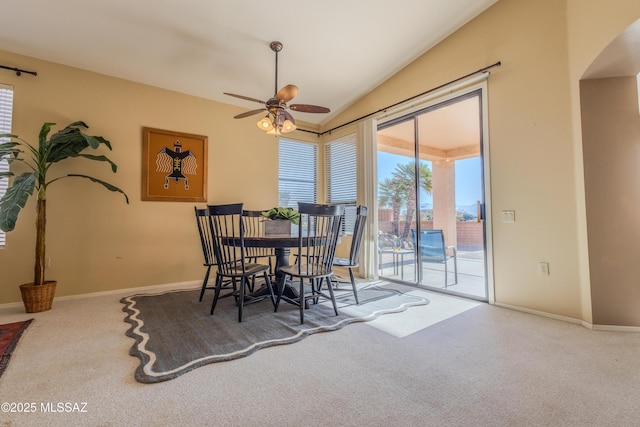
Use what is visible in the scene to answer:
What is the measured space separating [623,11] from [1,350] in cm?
486

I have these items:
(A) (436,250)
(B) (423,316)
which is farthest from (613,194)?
(B) (423,316)

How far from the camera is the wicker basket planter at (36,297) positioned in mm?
2717

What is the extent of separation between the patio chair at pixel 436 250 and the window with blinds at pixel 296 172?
229 cm

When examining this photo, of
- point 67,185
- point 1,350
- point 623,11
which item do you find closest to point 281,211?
point 1,350

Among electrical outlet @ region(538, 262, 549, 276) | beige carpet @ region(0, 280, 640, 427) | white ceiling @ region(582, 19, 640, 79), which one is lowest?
beige carpet @ region(0, 280, 640, 427)

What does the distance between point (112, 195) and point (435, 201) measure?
4222 millimetres

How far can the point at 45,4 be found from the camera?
255 centimetres

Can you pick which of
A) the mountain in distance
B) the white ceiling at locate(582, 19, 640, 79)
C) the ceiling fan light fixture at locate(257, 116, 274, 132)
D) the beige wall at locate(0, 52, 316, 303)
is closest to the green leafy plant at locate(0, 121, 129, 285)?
the beige wall at locate(0, 52, 316, 303)

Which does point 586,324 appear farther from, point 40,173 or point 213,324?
point 40,173

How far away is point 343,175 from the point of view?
16.3 ft

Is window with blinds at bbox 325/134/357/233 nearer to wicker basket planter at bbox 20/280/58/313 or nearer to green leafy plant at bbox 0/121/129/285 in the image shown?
green leafy plant at bbox 0/121/129/285

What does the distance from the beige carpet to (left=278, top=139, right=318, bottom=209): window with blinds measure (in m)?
3.13

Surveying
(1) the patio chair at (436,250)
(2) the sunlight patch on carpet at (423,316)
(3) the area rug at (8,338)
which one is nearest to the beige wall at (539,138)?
(2) the sunlight patch on carpet at (423,316)

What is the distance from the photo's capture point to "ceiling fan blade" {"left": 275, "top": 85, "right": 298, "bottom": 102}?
264cm
